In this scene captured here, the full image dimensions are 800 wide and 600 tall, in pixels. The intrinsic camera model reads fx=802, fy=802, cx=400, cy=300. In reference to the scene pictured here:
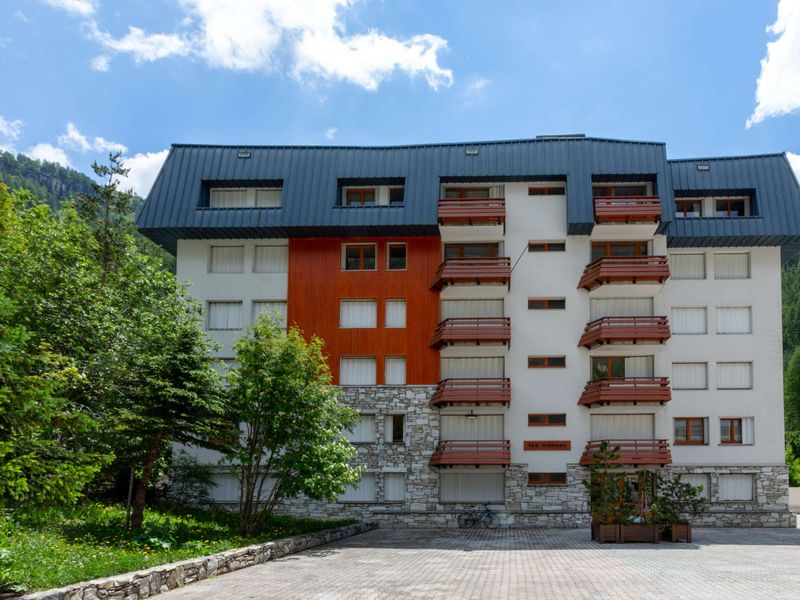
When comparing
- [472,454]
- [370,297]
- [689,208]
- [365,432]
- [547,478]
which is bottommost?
[547,478]

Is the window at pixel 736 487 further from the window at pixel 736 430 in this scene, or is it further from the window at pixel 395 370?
the window at pixel 395 370

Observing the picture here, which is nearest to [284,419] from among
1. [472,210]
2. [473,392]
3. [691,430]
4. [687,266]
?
[473,392]

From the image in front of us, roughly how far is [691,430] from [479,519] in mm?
11311

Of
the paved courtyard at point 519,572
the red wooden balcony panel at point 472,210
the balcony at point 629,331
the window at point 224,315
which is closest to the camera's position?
the paved courtyard at point 519,572

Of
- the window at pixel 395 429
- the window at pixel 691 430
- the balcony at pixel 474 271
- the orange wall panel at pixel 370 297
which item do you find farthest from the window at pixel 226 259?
the window at pixel 691 430

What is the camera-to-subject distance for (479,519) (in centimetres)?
3706

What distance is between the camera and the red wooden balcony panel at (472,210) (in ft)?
126

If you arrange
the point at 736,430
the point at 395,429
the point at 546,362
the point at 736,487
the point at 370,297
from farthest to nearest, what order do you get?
the point at 370,297, the point at 546,362, the point at 736,430, the point at 395,429, the point at 736,487

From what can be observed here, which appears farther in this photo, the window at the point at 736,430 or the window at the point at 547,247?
the window at the point at 547,247

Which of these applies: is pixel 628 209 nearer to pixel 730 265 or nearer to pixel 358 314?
pixel 730 265

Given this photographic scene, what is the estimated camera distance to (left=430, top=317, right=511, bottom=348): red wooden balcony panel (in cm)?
3747

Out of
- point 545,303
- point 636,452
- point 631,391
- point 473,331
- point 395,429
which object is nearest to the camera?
point 636,452

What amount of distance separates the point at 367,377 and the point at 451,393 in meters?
4.29

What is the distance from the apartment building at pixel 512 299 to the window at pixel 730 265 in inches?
2.8
